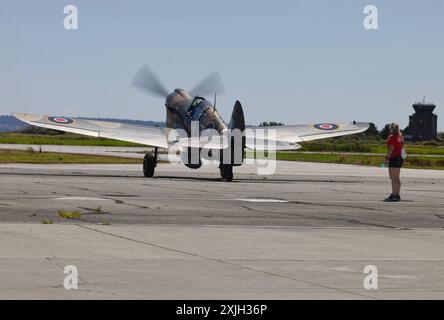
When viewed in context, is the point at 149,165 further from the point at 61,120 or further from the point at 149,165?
the point at 61,120

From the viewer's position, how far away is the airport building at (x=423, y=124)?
645ft

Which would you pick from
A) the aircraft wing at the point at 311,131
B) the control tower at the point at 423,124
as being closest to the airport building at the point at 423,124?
the control tower at the point at 423,124

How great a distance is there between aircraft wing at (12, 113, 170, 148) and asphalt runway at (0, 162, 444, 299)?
12.6 m

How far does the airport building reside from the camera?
645 ft

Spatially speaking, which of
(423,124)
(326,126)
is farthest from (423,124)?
(326,126)

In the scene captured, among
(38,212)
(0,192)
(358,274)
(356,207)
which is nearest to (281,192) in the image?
(356,207)

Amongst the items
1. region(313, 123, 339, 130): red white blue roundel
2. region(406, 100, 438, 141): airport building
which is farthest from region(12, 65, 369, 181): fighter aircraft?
region(406, 100, 438, 141): airport building

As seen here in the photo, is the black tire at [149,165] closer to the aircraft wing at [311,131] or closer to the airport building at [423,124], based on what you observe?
the aircraft wing at [311,131]

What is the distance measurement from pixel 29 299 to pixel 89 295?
676 millimetres

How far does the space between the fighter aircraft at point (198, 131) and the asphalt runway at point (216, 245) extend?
353 inches

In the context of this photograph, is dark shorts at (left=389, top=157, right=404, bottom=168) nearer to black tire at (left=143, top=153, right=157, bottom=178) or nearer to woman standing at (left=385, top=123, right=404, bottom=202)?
woman standing at (left=385, top=123, right=404, bottom=202)

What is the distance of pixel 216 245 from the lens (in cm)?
1488

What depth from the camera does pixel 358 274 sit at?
40.0ft

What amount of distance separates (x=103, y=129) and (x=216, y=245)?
26.0m
